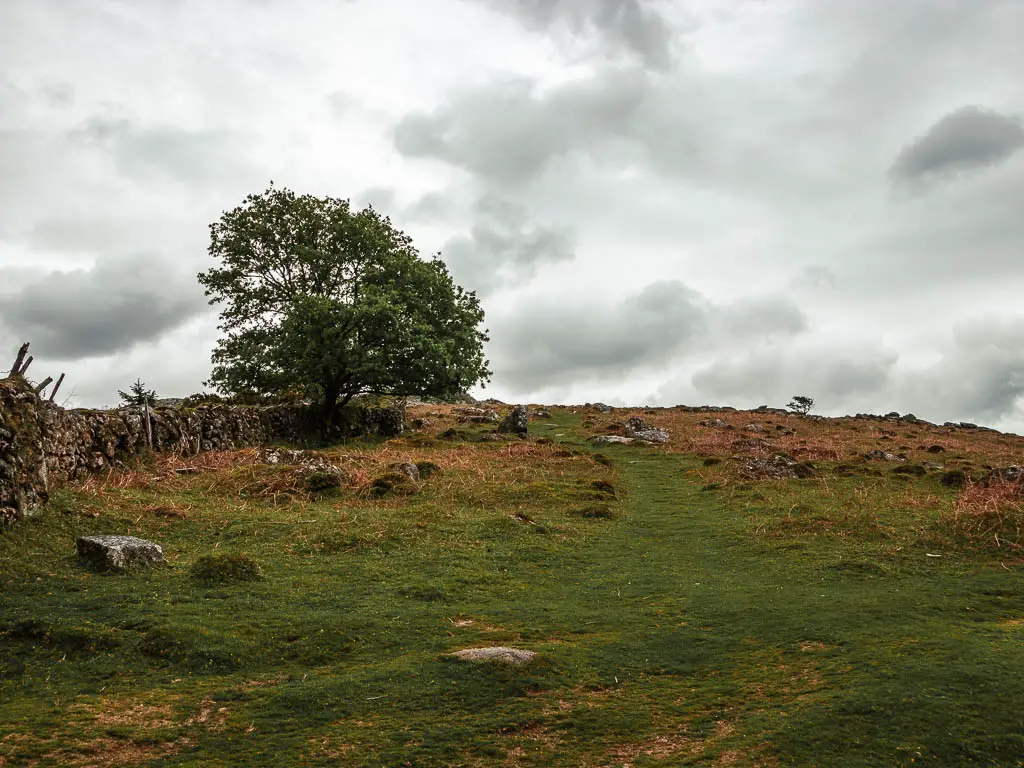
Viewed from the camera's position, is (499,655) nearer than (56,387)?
Yes

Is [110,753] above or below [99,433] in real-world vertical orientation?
below

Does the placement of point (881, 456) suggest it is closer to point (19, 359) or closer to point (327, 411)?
point (327, 411)

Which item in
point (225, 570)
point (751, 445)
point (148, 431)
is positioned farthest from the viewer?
point (751, 445)

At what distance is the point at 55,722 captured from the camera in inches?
273

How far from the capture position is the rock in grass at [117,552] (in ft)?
39.0

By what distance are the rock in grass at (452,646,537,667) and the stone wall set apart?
9584mm

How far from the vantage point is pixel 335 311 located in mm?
32688

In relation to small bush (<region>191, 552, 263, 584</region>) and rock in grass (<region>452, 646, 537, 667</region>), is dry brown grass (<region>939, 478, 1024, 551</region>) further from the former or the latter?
small bush (<region>191, 552, 263, 584</region>)

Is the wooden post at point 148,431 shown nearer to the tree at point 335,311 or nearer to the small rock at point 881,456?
the tree at point 335,311

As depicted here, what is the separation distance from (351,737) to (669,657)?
4.23 meters

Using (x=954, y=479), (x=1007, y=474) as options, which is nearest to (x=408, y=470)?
(x=954, y=479)

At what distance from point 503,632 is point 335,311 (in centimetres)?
2506

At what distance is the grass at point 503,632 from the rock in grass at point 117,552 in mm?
296

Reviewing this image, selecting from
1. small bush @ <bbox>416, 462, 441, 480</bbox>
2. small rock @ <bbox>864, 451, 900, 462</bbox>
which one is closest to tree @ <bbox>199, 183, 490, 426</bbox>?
small bush @ <bbox>416, 462, 441, 480</bbox>
